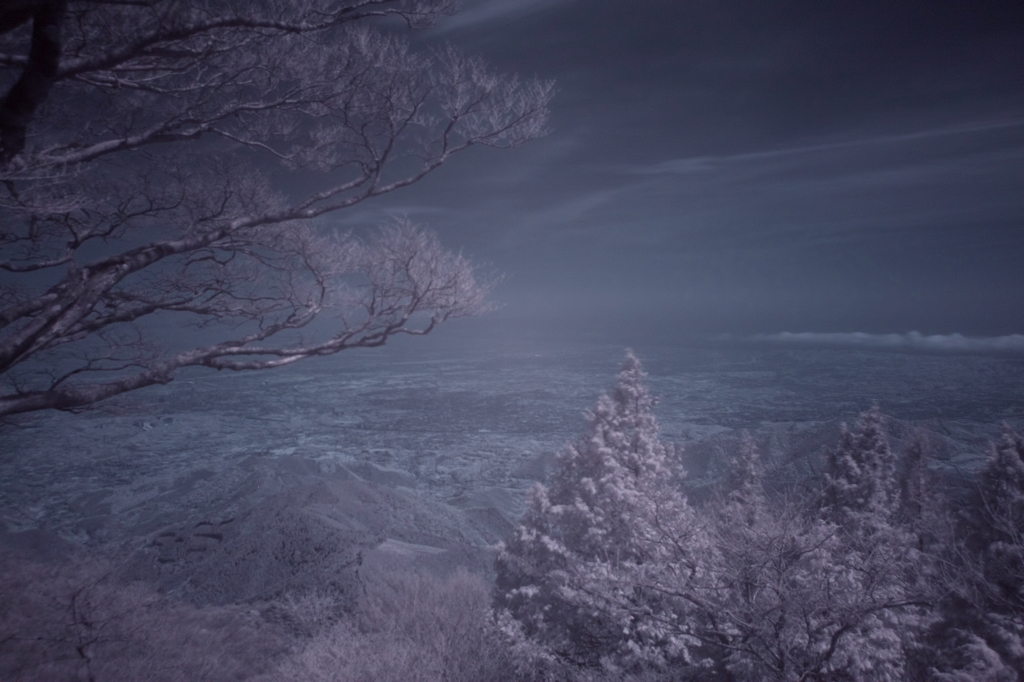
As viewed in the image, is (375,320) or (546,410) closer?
(375,320)

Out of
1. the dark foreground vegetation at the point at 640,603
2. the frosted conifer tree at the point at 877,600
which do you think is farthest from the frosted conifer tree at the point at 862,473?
the frosted conifer tree at the point at 877,600

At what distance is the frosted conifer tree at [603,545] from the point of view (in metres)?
6.73

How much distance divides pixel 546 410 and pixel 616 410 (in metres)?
41.2

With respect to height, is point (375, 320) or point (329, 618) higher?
point (375, 320)

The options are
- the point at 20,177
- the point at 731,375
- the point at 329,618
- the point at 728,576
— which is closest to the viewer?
the point at 20,177

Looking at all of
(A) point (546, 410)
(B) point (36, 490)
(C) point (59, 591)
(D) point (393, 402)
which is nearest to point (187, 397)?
(D) point (393, 402)

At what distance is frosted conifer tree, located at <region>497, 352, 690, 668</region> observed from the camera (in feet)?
22.1

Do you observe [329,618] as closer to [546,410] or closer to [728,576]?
[728,576]

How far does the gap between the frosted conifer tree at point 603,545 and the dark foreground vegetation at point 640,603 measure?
0.14ft

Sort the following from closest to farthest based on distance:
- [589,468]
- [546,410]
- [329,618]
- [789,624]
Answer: [789,624] → [589,468] → [329,618] → [546,410]

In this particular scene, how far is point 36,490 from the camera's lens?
88.4 feet

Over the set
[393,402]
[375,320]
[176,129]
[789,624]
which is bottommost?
[393,402]

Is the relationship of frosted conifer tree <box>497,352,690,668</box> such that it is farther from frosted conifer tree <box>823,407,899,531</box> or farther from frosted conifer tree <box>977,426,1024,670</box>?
frosted conifer tree <box>823,407,899,531</box>

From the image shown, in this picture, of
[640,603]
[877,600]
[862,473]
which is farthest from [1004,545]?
[640,603]
